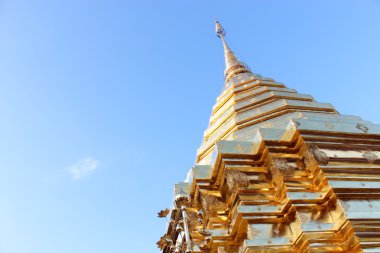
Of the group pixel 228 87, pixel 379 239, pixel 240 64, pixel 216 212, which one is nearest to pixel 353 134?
pixel 379 239

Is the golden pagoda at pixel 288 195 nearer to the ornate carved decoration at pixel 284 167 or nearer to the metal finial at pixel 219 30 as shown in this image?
the ornate carved decoration at pixel 284 167

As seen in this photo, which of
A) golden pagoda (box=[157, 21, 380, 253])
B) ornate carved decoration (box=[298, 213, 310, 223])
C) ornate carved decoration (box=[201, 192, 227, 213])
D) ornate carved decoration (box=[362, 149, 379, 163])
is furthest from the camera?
ornate carved decoration (box=[201, 192, 227, 213])

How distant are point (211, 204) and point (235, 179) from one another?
0.58 meters

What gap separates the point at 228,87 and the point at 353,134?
453 cm

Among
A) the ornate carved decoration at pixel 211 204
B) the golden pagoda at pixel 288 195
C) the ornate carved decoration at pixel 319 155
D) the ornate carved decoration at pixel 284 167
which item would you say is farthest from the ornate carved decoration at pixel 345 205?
the ornate carved decoration at pixel 211 204

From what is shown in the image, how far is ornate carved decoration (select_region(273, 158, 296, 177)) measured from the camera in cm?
586

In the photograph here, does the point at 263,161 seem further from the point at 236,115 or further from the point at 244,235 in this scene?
the point at 236,115

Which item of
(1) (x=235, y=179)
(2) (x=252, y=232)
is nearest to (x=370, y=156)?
(1) (x=235, y=179)

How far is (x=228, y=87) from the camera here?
34.3 ft

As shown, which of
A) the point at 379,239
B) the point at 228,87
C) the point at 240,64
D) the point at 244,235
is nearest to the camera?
the point at 379,239

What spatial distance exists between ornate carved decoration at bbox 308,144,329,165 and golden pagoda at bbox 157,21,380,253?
0.04 ft

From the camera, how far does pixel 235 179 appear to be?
597 centimetres

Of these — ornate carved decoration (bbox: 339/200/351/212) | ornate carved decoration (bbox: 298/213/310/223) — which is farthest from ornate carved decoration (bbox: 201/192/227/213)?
ornate carved decoration (bbox: 339/200/351/212)

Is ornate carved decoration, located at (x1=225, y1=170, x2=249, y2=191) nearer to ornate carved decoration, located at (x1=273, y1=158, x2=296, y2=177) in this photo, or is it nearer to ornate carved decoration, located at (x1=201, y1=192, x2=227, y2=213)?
ornate carved decoration, located at (x1=201, y1=192, x2=227, y2=213)
